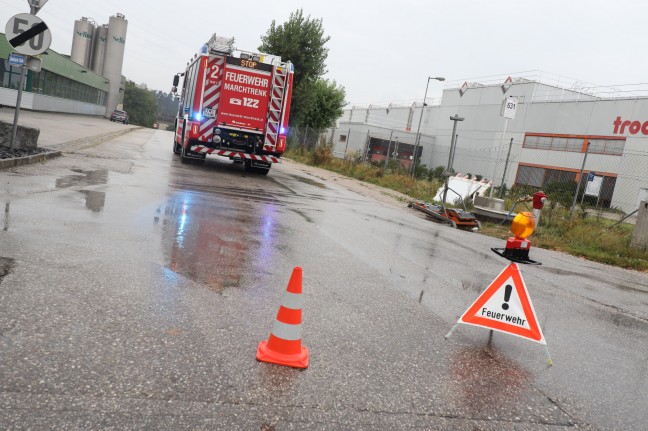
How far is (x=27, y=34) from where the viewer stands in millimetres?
10633

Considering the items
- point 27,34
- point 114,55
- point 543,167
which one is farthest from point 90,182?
point 114,55

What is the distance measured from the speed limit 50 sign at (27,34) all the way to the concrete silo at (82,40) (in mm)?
72106

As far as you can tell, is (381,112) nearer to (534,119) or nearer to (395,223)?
(534,119)

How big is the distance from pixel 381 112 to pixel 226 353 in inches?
3075

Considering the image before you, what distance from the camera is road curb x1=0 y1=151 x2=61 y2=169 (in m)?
10.1

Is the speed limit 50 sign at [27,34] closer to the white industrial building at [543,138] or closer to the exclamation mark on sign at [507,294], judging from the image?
the exclamation mark on sign at [507,294]

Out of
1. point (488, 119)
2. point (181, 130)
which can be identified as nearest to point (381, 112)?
point (488, 119)

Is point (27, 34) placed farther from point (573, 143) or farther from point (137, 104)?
point (137, 104)

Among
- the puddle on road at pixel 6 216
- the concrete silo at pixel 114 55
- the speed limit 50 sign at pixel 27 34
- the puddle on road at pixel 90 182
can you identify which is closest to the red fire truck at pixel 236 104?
the puddle on road at pixel 90 182

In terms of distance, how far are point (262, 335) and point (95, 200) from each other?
5598 millimetres

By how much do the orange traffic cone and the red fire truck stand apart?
44.6 ft

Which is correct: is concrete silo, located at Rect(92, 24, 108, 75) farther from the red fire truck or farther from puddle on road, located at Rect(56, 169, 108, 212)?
puddle on road, located at Rect(56, 169, 108, 212)

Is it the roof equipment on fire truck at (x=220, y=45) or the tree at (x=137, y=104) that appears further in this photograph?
the tree at (x=137, y=104)

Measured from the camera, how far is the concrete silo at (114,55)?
7406cm
